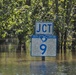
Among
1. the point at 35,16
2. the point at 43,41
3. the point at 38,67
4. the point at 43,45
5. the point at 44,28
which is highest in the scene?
the point at 35,16

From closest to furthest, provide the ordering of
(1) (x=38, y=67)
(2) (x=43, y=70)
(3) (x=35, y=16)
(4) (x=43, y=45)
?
(2) (x=43, y=70) → (1) (x=38, y=67) → (4) (x=43, y=45) → (3) (x=35, y=16)

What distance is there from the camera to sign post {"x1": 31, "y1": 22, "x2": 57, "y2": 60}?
1483cm

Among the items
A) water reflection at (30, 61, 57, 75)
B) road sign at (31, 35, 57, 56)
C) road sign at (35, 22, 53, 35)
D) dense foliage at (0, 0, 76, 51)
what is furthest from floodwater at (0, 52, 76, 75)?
dense foliage at (0, 0, 76, 51)

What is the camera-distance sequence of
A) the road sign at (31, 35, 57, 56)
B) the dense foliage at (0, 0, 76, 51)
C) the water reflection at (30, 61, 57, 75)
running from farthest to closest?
the dense foliage at (0, 0, 76, 51) < the road sign at (31, 35, 57, 56) < the water reflection at (30, 61, 57, 75)

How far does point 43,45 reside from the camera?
14828 mm

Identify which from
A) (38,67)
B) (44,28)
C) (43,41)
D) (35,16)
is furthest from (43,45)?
(35,16)

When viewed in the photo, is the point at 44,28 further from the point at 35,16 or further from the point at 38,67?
the point at 35,16

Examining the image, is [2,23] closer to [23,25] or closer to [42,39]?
[23,25]

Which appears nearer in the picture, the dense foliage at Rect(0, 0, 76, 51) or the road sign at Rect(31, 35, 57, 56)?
the road sign at Rect(31, 35, 57, 56)

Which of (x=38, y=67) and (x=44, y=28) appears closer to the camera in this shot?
(x=38, y=67)

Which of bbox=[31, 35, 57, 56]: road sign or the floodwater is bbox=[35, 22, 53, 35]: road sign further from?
the floodwater

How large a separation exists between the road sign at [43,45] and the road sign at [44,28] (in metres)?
0.21

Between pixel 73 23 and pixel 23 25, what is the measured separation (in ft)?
17.9

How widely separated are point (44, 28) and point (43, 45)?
2.26 ft
